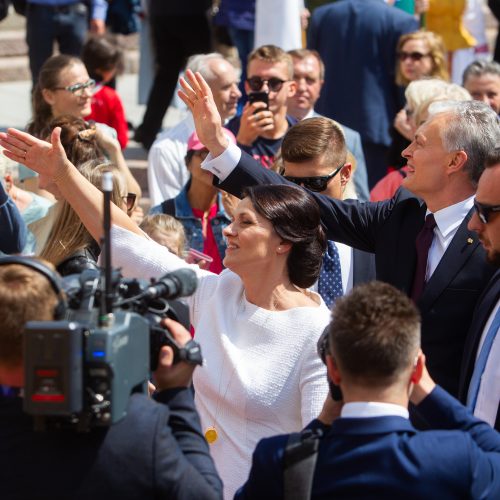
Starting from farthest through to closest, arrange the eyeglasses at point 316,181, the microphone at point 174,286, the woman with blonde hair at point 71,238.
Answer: the eyeglasses at point 316,181 < the woman with blonde hair at point 71,238 < the microphone at point 174,286

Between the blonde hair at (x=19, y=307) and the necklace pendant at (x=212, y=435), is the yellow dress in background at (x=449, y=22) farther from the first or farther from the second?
the blonde hair at (x=19, y=307)

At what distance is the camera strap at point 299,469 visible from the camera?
8.61ft

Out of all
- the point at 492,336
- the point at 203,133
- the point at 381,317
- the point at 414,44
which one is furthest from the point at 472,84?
the point at 381,317

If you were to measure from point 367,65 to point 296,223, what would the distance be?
197 inches

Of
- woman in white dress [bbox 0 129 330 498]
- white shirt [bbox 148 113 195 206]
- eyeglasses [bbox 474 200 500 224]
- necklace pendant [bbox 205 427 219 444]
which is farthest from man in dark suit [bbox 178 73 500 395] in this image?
white shirt [bbox 148 113 195 206]

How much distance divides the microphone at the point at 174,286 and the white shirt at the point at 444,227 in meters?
1.50

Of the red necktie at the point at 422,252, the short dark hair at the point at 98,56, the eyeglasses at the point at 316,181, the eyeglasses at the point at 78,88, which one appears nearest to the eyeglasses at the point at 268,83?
the eyeglasses at the point at 78,88

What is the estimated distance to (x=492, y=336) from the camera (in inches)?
138

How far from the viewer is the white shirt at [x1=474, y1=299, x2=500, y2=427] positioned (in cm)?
342

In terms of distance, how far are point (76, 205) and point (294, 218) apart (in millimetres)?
752

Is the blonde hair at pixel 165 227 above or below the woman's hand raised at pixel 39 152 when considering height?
below

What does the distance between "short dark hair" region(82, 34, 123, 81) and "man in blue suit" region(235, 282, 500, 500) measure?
6342 mm

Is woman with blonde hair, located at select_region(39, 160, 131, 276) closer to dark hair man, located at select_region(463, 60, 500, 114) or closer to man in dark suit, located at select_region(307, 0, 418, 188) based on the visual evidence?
dark hair man, located at select_region(463, 60, 500, 114)

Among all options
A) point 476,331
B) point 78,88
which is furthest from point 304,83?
point 476,331
